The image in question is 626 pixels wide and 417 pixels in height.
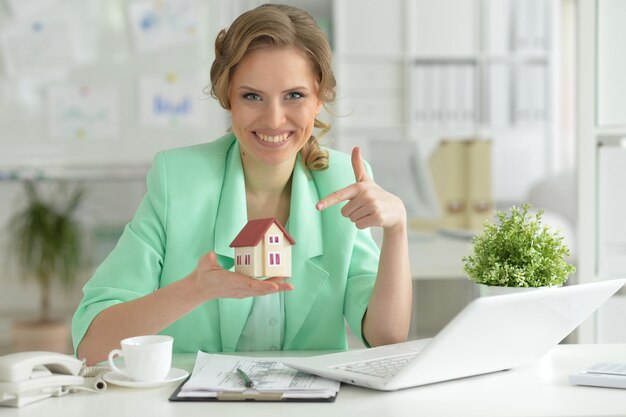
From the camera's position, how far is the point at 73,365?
116 cm

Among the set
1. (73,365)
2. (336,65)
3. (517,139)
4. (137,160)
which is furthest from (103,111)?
(73,365)

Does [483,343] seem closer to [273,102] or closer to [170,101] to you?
[273,102]

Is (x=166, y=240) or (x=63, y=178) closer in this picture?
(x=166, y=240)

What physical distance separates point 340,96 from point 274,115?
351cm

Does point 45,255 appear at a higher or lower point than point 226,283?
lower

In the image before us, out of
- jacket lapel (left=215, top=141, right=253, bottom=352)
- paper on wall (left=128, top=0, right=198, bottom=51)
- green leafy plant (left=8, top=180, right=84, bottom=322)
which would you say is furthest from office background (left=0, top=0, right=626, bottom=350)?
jacket lapel (left=215, top=141, right=253, bottom=352)

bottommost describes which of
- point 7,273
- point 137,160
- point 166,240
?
point 7,273

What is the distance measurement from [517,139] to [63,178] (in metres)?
2.75

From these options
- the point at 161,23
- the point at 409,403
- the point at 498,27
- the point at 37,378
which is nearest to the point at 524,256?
the point at 409,403

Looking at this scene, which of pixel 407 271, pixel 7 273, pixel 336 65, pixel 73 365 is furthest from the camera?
pixel 336 65

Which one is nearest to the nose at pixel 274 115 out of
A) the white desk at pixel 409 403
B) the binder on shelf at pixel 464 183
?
the white desk at pixel 409 403

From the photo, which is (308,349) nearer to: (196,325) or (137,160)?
(196,325)

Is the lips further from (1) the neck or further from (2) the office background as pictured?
(2) the office background

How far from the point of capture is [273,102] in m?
1.52
